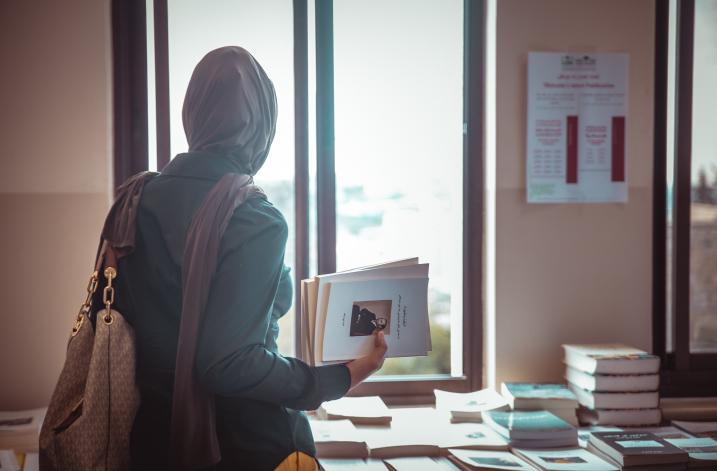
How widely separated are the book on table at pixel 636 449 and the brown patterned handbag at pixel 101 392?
3.94 feet

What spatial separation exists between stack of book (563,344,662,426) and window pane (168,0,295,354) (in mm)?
984

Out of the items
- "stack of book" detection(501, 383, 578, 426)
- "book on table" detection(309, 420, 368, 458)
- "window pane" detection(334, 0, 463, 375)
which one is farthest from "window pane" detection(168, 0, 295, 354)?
"stack of book" detection(501, 383, 578, 426)

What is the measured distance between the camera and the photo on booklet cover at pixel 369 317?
1337mm

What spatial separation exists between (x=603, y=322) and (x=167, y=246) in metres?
1.65

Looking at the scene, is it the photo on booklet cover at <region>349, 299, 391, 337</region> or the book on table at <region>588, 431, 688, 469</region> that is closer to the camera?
the photo on booklet cover at <region>349, 299, 391, 337</region>

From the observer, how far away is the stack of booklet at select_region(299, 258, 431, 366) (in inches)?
51.8

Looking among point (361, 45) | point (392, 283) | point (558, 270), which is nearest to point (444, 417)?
point (558, 270)

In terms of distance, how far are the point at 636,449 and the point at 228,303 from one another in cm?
121

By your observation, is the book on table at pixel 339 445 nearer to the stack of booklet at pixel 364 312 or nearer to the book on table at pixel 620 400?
the stack of booklet at pixel 364 312

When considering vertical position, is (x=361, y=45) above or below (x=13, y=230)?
above

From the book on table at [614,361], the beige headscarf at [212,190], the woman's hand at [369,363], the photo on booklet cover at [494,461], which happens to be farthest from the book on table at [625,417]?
the beige headscarf at [212,190]

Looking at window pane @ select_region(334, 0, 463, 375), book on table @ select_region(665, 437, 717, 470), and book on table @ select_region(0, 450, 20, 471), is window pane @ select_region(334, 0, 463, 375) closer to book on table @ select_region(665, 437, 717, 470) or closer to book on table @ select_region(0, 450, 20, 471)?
book on table @ select_region(665, 437, 717, 470)

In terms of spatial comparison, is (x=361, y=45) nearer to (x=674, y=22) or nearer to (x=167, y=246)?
(x=674, y=22)

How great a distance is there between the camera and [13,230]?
2037 mm
